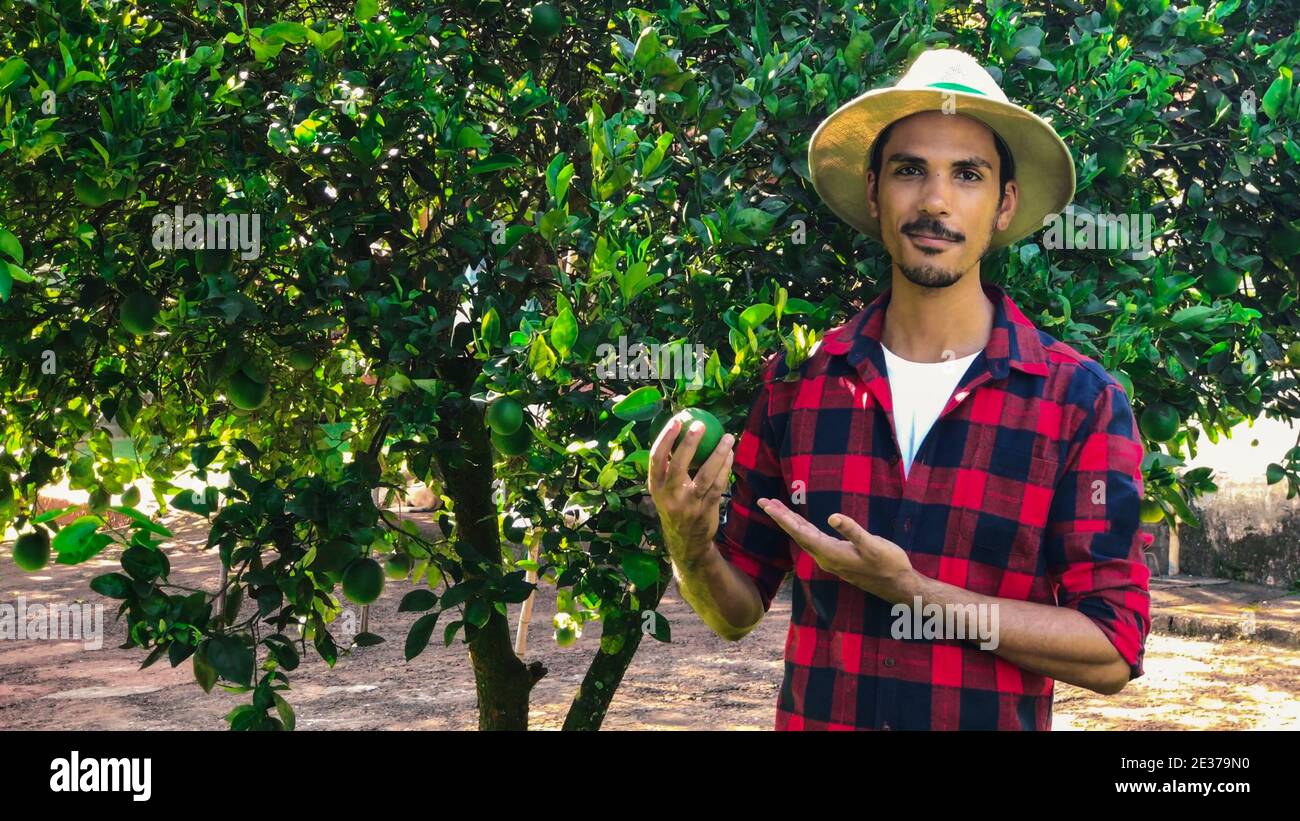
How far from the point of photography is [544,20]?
3.07 meters

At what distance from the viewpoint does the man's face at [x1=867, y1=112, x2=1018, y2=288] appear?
2293mm

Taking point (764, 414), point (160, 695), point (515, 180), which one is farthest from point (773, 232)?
point (160, 695)

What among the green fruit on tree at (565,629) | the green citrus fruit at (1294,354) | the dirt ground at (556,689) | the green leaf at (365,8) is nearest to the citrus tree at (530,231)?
the green leaf at (365,8)

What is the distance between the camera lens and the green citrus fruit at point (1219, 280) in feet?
9.48

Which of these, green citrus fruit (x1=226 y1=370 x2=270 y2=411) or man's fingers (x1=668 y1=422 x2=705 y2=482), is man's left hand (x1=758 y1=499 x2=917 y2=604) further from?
green citrus fruit (x1=226 y1=370 x2=270 y2=411)

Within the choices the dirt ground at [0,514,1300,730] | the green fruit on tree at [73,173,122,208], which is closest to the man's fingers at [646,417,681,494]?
the green fruit on tree at [73,173,122,208]

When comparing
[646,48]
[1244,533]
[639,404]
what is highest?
[646,48]

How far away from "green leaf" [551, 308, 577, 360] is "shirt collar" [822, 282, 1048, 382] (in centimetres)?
56

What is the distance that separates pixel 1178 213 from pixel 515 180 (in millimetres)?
1884

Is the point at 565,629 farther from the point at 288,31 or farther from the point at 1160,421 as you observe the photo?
the point at 288,31

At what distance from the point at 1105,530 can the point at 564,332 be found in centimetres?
100

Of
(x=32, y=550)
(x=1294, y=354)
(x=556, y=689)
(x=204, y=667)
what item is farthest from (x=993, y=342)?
(x=556, y=689)

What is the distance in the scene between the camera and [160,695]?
323 inches

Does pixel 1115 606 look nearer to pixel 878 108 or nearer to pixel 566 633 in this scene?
pixel 878 108
